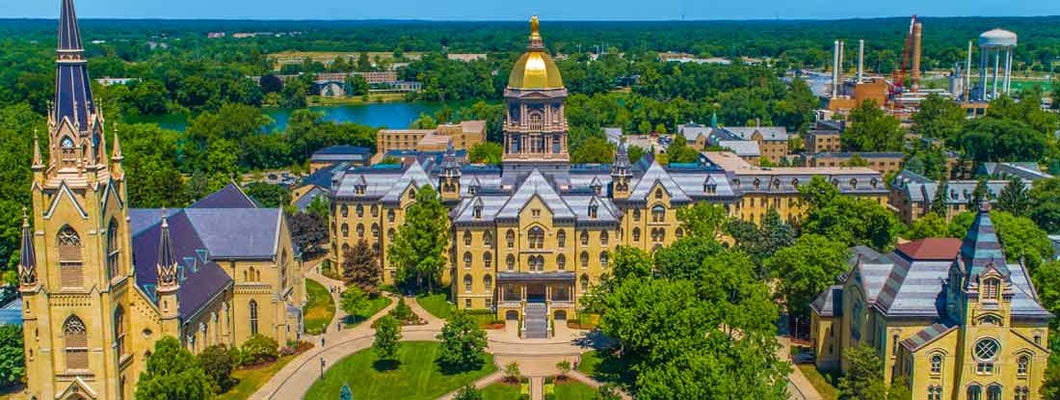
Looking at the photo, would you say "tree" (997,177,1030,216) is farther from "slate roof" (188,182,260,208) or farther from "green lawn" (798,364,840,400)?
"slate roof" (188,182,260,208)

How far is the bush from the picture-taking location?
241 ft

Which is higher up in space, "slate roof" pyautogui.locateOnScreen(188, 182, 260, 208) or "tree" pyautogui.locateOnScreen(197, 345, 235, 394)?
"slate roof" pyautogui.locateOnScreen(188, 182, 260, 208)

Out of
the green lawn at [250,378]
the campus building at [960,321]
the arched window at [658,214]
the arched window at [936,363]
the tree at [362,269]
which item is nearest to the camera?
the campus building at [960,321]

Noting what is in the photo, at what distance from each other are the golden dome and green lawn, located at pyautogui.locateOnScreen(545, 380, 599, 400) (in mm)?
37438

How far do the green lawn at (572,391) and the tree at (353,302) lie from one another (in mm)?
19159

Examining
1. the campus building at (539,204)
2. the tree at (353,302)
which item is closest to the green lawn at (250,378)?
the tree at (353,302)

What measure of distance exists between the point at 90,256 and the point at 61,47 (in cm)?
1128

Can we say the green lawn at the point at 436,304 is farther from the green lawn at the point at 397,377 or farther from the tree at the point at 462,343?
the tree at the point at 462,343

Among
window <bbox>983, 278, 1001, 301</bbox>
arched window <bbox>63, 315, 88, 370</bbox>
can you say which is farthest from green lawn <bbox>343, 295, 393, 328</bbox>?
window <bbox>983, 278, 1001, 301</bbox>

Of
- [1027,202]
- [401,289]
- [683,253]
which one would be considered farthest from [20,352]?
[1027,202]

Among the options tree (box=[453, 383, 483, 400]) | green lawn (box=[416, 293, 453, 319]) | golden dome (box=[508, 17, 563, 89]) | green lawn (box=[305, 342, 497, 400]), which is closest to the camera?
tree (box=[453, 383, 483, 400])

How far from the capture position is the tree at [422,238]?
3477 inches

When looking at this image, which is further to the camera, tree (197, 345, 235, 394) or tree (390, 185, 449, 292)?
tree (390, 185, 449, 292)

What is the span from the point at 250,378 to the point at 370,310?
1638cm
